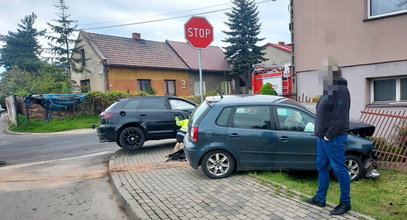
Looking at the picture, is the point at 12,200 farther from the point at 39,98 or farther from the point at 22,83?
the point at 22,83

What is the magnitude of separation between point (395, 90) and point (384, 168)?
97.9 inches

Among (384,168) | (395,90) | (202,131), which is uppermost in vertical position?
(395,90)

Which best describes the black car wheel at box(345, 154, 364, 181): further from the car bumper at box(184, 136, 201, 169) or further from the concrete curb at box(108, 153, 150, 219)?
the concrete curb at box(108, 153, 150, 219)

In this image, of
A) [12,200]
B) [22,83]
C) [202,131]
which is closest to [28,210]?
[12,200]

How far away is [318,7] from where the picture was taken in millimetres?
8758

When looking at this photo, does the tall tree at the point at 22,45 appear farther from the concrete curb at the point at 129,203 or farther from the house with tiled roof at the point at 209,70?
the concrete curb at the point at 129,203

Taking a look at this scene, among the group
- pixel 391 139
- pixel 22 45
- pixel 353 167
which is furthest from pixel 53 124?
pixel 22 45

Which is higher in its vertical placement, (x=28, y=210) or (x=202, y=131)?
(x=202, y=131)

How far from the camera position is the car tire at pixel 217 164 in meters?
5.36

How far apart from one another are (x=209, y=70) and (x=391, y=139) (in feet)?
79.1

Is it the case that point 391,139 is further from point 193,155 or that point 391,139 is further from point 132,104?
point 132,104

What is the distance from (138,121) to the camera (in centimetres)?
820

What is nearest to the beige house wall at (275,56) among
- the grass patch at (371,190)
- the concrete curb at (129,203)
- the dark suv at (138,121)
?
the dark suv at (138,121)

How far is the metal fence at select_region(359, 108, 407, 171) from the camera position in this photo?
6.50 meters
